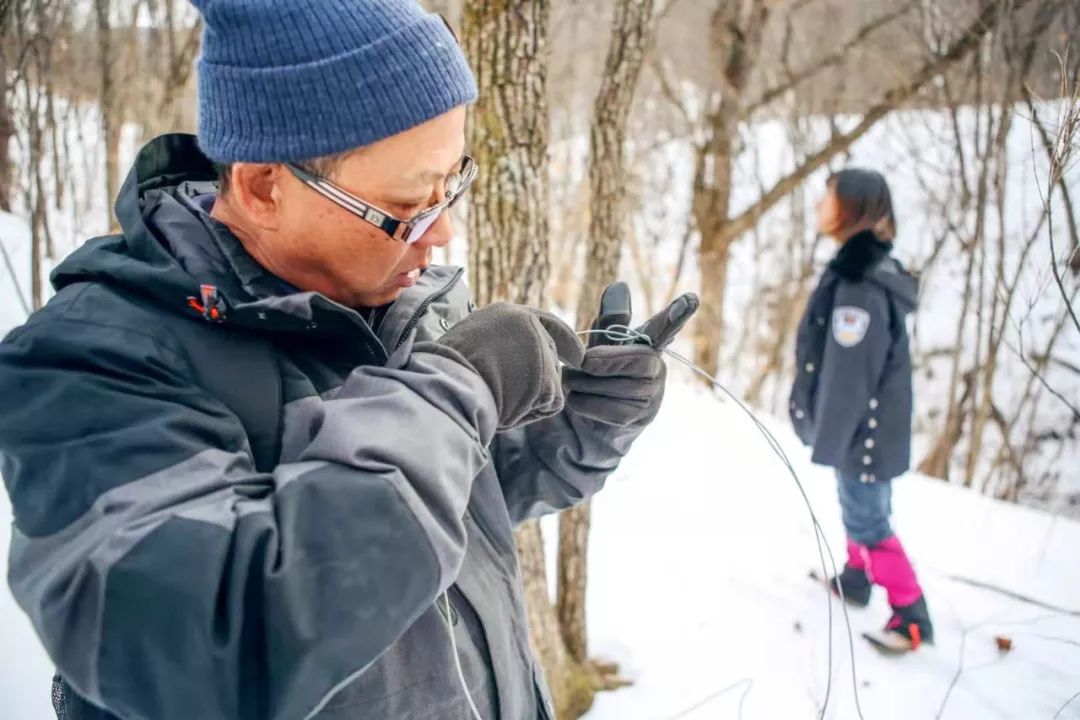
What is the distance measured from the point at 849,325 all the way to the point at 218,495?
2.93 metres

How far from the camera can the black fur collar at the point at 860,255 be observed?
121 inches

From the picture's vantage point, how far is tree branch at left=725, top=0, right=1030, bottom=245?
17.1ft

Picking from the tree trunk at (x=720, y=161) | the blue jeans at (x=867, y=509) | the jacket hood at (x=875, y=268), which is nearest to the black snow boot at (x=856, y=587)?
the blue jeans at (x=867, y=509)

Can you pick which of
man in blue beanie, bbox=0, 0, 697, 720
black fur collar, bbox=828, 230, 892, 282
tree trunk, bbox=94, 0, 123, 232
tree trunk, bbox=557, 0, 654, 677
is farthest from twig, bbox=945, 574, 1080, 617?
tree trunk, bbox=94, 0, 123, 232

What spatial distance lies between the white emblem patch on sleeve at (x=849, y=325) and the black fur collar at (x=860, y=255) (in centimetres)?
14

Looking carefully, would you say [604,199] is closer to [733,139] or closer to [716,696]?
[716,696]

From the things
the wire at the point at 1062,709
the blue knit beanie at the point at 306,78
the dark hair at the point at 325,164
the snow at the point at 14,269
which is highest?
the blue knit beanie at the point at 306,78

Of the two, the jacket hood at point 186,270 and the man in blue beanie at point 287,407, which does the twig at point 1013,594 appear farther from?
the jacket hood at point 186,270

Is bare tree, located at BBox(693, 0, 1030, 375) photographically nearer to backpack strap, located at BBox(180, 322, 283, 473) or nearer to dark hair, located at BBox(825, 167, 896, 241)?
dark hair, located at BBox(825, 167, 896, 241)

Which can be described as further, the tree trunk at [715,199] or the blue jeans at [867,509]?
the tree trunk at [715,199]

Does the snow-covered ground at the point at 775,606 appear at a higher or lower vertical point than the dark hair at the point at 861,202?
lower

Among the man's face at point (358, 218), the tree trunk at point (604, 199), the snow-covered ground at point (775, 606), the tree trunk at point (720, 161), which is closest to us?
the man's face at point (358, 218)

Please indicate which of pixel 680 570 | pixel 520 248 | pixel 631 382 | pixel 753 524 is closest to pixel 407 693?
pixel 631 382

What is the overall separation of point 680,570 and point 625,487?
108cm
